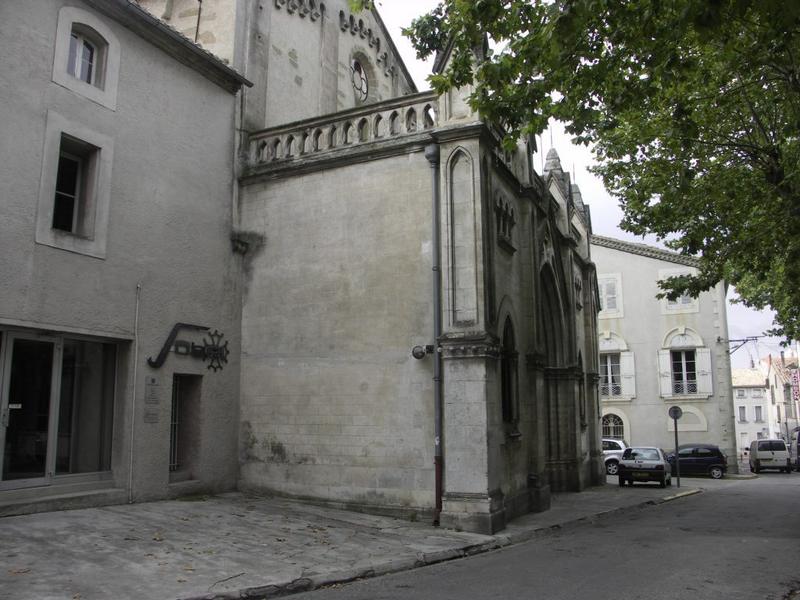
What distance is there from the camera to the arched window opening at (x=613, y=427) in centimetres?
3816

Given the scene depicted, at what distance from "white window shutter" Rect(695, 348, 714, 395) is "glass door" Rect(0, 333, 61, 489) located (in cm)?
3280

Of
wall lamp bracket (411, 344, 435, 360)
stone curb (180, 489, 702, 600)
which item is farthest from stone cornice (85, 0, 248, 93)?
stone curb (180, 489, 702, 600)

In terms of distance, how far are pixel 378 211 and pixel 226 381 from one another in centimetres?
451

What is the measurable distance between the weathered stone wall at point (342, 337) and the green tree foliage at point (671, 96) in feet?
10.0

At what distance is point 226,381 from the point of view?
45.0ft

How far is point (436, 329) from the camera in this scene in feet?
40.0

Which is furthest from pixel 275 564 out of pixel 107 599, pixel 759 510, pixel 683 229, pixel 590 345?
pixel 590 345

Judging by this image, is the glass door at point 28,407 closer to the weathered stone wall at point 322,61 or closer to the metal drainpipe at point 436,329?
the metal drainpipe at point 436,329

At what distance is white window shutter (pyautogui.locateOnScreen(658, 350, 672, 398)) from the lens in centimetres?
3669

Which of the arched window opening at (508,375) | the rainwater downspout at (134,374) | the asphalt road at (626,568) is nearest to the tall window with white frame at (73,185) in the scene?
the rainwater downspout at (134,374)

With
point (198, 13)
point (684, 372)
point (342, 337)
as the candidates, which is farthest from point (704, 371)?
point (198, 13)

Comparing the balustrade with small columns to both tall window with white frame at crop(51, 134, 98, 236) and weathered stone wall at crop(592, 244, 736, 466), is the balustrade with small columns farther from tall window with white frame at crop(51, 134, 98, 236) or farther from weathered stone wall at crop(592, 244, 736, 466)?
weathered stone wall at crop(592, 244, 736, 466)

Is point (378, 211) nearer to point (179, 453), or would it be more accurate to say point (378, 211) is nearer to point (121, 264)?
point (121, 264)

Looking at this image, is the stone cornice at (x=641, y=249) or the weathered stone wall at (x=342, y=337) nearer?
the weathered stone wall at (x=342, y=337)
